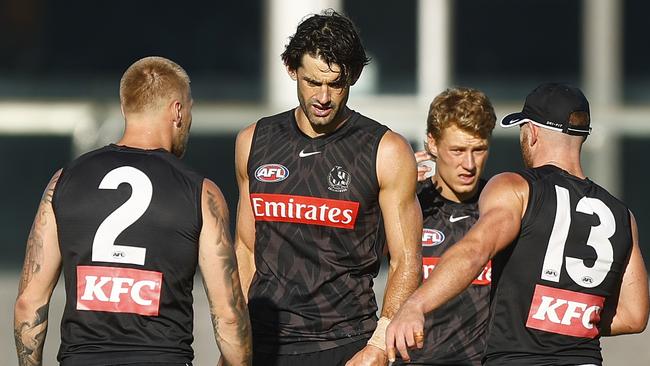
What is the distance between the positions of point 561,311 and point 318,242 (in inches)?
43.3

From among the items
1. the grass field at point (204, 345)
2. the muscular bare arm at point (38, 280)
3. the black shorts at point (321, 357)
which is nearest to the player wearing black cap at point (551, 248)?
the black shorts at point (321, 357)

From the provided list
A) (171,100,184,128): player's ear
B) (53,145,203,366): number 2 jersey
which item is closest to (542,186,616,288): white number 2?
(53,145,203,366): number 2 jersey

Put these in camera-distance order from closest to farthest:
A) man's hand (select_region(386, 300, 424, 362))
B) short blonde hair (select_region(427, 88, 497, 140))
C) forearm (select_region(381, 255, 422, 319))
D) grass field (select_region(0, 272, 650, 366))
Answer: man's hand (select_region(386, 300, 424, 362)) < forearm (select_region(381, 255, 422, 319)) < short blonde hair (select_region(427, 88, 497, 140)) < grass field (select_region(0, 272, 650, 366))

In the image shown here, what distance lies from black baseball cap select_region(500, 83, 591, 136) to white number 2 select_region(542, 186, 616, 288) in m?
0.29

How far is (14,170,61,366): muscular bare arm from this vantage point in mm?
4824

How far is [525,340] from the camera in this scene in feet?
16.2

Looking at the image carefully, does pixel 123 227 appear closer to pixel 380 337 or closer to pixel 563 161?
pixel 380 337

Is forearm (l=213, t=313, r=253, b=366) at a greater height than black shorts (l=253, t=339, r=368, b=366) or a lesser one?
greater

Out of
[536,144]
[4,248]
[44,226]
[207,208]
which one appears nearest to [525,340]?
[536,144]

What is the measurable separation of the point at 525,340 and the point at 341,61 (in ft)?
4.54

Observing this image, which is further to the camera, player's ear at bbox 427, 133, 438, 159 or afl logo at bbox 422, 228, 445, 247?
player's ear at bbox 427, 133, 438, 159

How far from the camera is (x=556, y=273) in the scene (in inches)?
192

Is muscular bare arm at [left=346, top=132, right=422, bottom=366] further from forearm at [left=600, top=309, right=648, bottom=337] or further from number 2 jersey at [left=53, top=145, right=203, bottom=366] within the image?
number 2 jersey at [left=53, top=145, right=203, bottom=366]

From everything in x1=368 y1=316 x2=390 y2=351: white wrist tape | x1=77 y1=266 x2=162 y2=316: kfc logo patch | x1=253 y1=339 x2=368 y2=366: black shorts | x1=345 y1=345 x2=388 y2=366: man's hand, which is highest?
x1=77 y1=266 x2=162 y2=316: kfc logo patch
